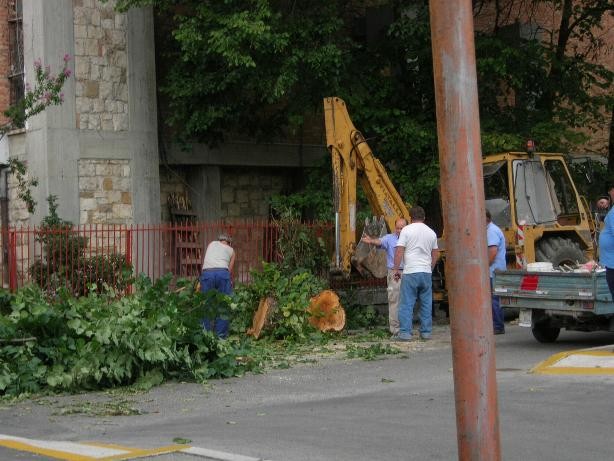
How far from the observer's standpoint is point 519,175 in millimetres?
18031

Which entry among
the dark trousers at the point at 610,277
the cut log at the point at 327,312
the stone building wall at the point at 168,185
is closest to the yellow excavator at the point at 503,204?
the cut log at the point at 327,312

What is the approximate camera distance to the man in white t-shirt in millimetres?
15266

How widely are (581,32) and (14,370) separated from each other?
16475mm

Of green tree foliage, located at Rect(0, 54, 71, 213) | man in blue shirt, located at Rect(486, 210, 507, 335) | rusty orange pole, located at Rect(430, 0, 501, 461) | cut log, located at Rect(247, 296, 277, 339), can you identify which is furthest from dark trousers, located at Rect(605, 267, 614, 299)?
green tree foliage, located at Rect(0, 54, 71, 213)

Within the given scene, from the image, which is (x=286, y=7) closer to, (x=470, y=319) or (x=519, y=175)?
(x=519, y=175)

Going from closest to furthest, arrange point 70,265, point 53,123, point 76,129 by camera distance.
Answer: point 70,265 < point 53,123 < point 76,129

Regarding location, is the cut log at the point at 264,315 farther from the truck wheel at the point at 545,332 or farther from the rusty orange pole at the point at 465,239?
the rusty orange pole at the point at 465,239

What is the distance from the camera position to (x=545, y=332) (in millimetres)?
14602

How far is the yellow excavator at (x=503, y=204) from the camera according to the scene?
17.4 meters

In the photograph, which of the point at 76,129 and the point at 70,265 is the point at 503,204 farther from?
the point at 76,129

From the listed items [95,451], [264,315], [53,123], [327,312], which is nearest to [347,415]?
[95,451]

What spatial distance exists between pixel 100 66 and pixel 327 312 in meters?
7.95

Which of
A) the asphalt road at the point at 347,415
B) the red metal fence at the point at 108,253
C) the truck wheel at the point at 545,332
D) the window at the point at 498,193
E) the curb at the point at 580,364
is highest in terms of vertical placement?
the window at the point at 498,193

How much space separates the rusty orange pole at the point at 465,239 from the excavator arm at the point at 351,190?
38.1ft
